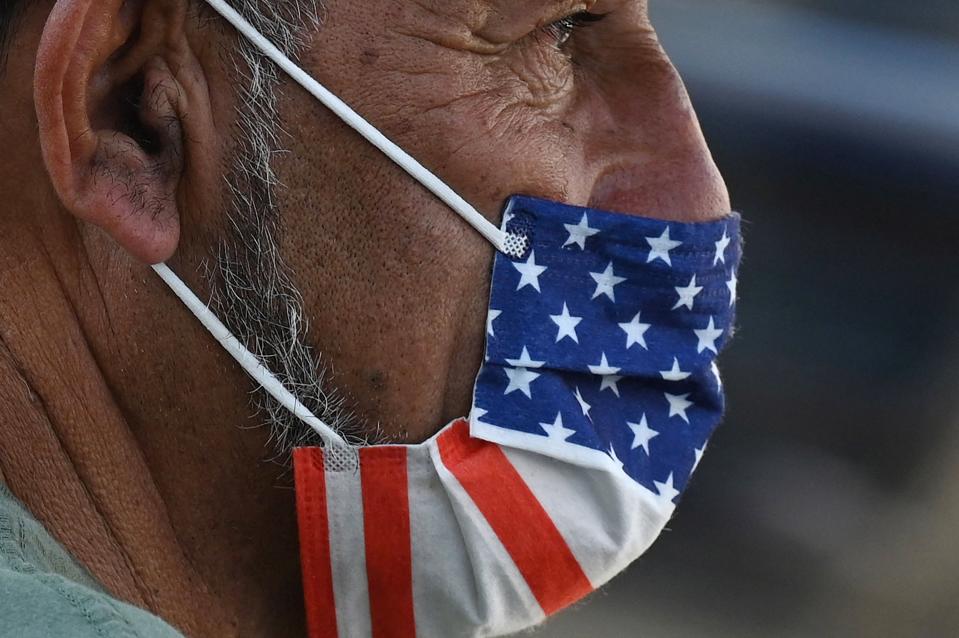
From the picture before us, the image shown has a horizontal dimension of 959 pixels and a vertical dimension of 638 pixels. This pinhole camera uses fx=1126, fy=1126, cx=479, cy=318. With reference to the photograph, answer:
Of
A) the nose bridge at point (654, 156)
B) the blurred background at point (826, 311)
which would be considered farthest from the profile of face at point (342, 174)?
the blurred background at point (826, 311)

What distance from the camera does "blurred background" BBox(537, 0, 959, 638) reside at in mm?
4242

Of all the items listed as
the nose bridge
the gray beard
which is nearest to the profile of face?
the gray beard

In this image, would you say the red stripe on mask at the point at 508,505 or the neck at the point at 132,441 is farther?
the red stripe on mask at the point at 508,505

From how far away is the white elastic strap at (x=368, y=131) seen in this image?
1.71 metres

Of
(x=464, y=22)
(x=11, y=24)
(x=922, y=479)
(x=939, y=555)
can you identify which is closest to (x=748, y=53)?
(x=922, y=479)

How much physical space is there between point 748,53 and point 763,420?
141cm

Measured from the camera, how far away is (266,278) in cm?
175

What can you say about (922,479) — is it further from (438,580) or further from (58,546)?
(58,546)

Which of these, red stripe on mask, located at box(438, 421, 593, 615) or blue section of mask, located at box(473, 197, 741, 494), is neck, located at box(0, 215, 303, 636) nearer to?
red stripe on mask, located at box(438, 421, 593, 615)

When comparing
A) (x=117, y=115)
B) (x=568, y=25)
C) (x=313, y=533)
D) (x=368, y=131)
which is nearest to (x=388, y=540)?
(x=313, y=533)

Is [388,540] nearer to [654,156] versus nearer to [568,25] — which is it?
Answer: [654,156]

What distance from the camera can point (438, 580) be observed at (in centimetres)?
186

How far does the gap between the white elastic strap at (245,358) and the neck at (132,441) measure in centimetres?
2

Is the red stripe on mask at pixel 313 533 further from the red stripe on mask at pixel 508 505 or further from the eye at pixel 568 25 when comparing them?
the eye at pixel 568 25
